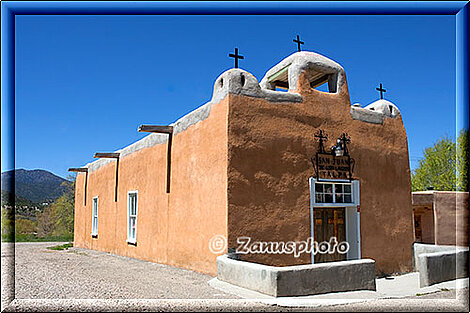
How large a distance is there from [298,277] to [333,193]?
397 centimetres

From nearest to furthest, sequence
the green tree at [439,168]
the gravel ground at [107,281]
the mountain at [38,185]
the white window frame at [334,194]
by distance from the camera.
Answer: the gravel ground at [107,281] < the white window frame at [334,194] < the green tree at [439,168] < the mountain at [38,185]

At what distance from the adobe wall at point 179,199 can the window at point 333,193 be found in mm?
2548

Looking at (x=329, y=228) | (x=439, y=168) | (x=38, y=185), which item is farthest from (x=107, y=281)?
(x=38, y=185)

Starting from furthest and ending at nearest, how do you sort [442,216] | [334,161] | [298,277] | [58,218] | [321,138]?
1. [58,218]
2. [442,216]
3. [334,161]
4. [321,138]
5. [298,277]

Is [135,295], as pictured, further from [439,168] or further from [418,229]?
[439,168]

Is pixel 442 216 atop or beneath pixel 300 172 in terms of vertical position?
beneath

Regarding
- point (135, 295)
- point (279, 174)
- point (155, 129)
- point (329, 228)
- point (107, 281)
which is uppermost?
point (155, 129)

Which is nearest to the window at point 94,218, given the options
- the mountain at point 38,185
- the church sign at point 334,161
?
the church sign at point 334,161

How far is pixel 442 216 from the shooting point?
51.4 ft

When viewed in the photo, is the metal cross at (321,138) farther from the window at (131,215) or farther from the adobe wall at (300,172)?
the window at (131,215)

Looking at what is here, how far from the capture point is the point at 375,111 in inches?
457

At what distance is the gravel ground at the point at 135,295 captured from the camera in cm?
586

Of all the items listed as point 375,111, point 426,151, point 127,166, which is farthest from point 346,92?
point 426,151

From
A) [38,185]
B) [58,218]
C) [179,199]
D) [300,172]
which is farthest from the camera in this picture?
[38,185]
